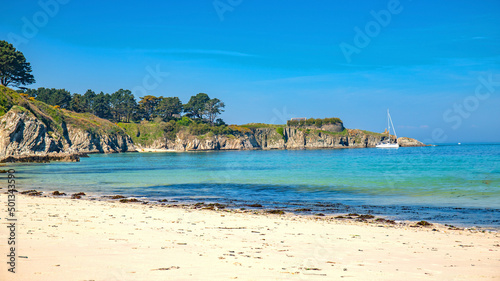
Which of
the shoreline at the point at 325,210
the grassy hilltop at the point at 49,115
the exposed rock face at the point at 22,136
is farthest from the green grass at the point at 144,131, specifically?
the shoreline at the point at 325,210

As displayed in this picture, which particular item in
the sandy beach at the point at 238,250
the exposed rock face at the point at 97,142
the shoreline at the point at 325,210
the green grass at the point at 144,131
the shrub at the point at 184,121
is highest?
the shrub at the point at 184,121

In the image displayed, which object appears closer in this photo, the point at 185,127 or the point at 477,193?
the point at 477,193

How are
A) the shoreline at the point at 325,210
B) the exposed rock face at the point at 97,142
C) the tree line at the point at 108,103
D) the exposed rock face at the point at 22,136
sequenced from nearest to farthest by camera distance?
1. the shoreline at the point at 325,210
2. the exposed rock face at the point at 22,136
3. the exposed rock face at the point at 97,142
4. the tree line at the point at 108,103

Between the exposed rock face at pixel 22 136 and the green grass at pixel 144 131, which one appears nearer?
the exposed rock face at pixel 22 136

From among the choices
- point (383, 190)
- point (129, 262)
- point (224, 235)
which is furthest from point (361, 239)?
point (383, 190)

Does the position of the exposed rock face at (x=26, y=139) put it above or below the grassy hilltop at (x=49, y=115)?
below

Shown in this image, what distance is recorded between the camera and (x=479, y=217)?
1558cm

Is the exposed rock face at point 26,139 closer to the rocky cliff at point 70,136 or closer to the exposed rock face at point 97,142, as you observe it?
the rocky cliff at point 70,136

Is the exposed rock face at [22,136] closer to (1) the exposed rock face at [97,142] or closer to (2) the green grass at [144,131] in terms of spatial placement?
(1) the exposed rock face at [97,142]

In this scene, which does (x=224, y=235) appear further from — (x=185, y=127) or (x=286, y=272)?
(x=185, y=127)

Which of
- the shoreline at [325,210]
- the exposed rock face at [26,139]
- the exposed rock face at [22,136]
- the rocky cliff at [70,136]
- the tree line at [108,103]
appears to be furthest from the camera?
the tree line at [108,103]

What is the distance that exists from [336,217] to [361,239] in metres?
4.96

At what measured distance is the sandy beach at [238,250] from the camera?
22.1 ft

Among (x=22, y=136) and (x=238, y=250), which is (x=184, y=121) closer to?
(x=22, y=136)
